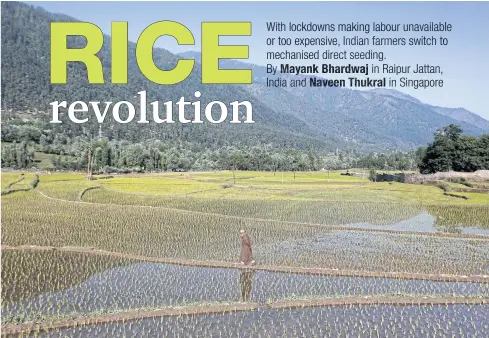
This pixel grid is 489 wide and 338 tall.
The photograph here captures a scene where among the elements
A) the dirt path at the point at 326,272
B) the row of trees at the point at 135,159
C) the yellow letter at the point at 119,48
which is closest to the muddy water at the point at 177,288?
the dirt path at the point at 326,272

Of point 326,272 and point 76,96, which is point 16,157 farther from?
point 76,96

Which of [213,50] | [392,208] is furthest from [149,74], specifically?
[392,208]

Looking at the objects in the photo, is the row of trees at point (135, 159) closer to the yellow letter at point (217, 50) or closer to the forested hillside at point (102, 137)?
the forested hillside at point (102, 137)

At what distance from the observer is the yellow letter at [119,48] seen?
12.6 meters

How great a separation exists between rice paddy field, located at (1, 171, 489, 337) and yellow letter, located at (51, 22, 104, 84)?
4382 mm

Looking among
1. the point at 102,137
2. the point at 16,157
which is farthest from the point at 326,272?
the point at 102,137

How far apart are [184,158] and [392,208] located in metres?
36.0

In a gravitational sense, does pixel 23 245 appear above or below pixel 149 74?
below

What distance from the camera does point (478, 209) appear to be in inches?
985

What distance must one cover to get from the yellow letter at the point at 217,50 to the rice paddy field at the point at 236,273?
4.48m

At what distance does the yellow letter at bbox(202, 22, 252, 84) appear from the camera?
40.7ft

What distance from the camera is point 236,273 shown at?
445 inches

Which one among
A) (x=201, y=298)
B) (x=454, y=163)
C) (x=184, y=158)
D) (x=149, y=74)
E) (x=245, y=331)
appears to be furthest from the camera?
(x=184, y=158)

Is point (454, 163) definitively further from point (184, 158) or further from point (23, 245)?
point (23, 245)
